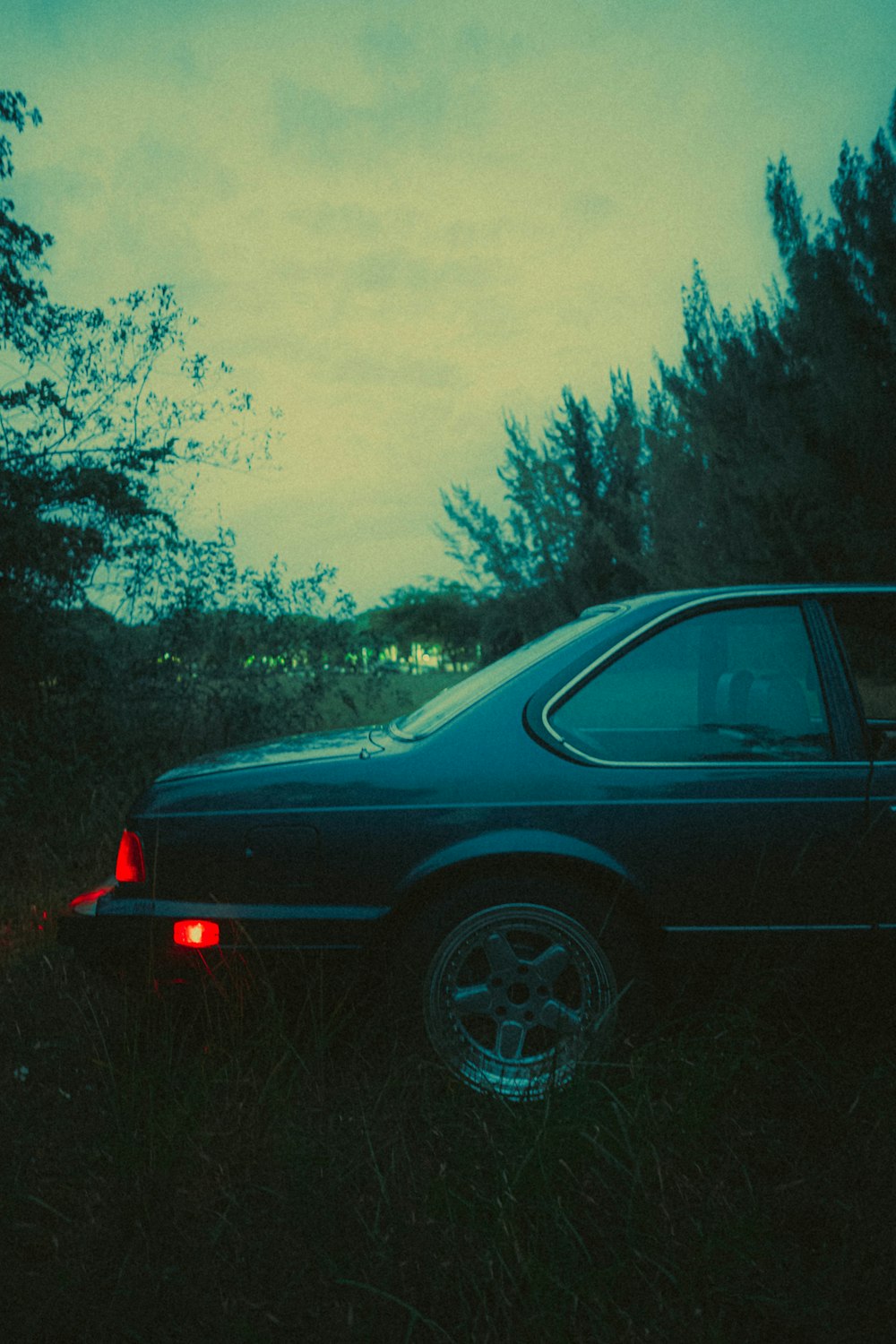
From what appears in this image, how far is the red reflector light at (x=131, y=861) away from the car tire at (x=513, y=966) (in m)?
0.83

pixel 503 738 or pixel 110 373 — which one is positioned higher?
pixel 110 373

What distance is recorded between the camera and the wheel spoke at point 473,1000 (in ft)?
9.69

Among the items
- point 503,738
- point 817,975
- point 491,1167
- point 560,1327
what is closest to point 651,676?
point 503,738

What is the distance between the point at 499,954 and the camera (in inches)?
116

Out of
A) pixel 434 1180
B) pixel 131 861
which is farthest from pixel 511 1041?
pixel 131 861

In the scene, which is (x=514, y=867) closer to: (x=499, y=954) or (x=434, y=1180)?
(x=499, y=954)

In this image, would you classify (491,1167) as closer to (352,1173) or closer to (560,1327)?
(352,1173)

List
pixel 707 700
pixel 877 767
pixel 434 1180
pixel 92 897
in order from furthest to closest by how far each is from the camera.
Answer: pixel 707 700 → pixel 92 897 → pixel 877 767 → pixel 434 1180

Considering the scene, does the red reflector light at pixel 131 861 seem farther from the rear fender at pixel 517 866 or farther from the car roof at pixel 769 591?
the car roof at pixel 769 591

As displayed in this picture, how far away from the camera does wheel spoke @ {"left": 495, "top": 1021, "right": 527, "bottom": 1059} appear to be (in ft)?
9.72

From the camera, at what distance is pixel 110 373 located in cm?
839

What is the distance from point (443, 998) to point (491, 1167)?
58 cm

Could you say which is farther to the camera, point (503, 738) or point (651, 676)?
point (651, 676)

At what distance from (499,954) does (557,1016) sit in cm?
24
